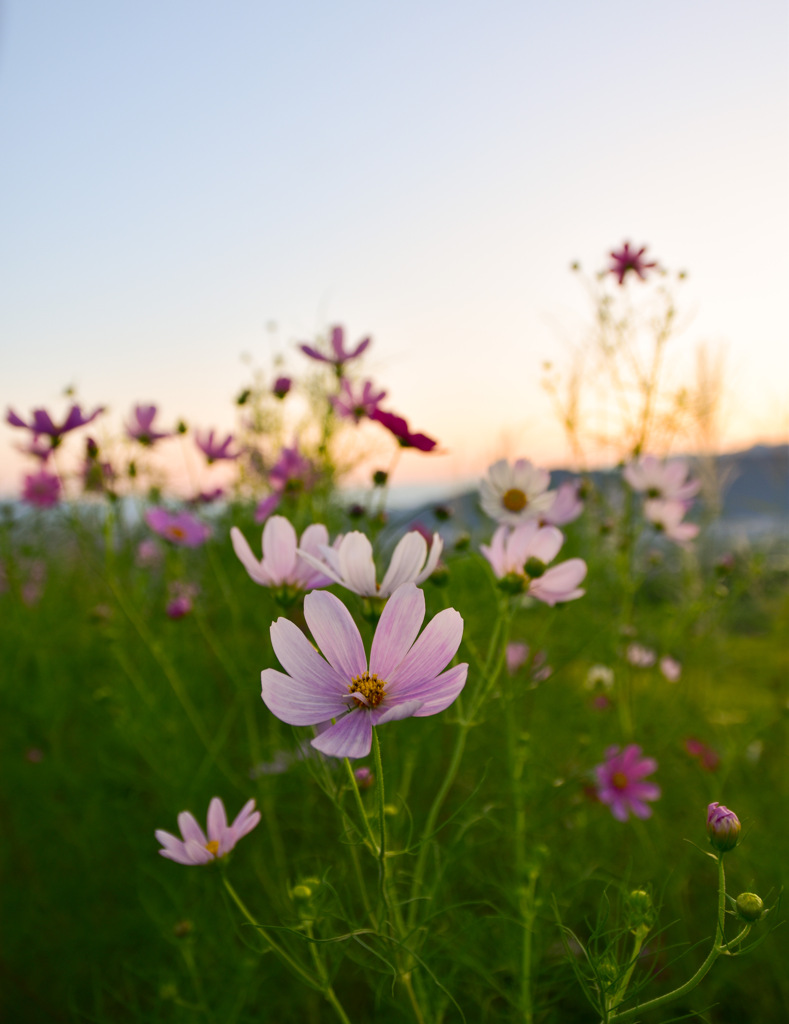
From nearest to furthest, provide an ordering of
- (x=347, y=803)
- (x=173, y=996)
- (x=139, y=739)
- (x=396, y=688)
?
(x=396, y=688), (x=173, y=996), (x=347, y=803), (x=139, y=739)

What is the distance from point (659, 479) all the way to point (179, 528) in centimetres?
90

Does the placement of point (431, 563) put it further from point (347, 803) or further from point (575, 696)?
point (575, 696)

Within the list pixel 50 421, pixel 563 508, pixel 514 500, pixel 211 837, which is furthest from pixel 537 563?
pixel 50 421

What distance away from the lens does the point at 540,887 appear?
921 mm

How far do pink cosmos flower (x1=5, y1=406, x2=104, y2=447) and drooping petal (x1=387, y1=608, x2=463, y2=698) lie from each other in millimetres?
762

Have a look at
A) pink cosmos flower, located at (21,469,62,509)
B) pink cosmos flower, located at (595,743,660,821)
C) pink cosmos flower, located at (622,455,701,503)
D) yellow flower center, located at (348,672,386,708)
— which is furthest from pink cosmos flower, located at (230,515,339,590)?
pink cosmos flower, located at (21,469,62,509)

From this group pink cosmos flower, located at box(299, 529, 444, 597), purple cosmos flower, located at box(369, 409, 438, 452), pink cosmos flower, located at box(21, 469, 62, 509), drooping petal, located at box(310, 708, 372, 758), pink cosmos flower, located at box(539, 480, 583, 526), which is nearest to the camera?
drooping petal, located at box(310, 708, 372, 758)

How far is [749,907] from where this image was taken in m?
0.43

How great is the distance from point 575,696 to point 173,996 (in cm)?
111

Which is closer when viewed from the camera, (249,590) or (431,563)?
(431,563)

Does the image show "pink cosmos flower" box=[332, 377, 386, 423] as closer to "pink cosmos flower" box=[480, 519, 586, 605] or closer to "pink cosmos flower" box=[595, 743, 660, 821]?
"pink cosmos flower" box=[480, 519, 586, 605]

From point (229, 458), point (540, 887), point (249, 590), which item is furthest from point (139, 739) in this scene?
point (540, 887)

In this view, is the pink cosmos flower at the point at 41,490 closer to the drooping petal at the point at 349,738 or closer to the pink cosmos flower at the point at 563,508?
the pink cosmos flower at the point at 563,508

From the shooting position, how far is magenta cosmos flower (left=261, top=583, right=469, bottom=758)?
0.42 meters
